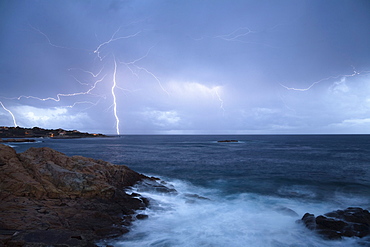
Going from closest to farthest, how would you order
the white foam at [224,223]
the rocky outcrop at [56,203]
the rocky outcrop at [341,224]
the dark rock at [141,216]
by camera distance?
the rocky outcrop at [56,203], the white foam at [224,223], the rocky outcrop at [341,224], the dark rock at [141,216]

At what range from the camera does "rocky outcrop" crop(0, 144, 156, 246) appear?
688 cm

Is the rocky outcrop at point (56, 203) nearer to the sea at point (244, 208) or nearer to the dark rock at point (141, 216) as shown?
the dark rock at point (141, 216)

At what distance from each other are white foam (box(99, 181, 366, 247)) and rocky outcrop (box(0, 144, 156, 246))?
110 centimetres

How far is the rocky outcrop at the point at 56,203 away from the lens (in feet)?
22.6

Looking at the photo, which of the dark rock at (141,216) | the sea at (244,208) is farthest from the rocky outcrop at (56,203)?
the sea at (244,208)

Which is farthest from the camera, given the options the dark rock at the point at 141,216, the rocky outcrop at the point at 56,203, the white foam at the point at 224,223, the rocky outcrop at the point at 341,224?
the dark rock at the point at 141,216

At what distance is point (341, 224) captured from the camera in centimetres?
907

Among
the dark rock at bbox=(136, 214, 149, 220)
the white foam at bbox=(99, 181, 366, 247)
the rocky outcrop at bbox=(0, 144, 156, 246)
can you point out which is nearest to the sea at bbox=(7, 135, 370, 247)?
the white foam at bbox=(99, 181, 366, 247)

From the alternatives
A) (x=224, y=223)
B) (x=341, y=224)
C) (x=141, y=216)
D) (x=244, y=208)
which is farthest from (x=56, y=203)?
(x=341, y=224)

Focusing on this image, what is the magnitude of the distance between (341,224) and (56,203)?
44.6 feet

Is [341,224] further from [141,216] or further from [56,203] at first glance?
[56,203]

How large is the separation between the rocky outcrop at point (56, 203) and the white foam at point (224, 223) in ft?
3.61

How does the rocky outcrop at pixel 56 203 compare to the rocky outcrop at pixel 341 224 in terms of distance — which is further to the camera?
the rocky outcrop at pixel 341 224

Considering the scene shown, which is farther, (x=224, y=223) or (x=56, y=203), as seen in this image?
(x=224, y=223)
